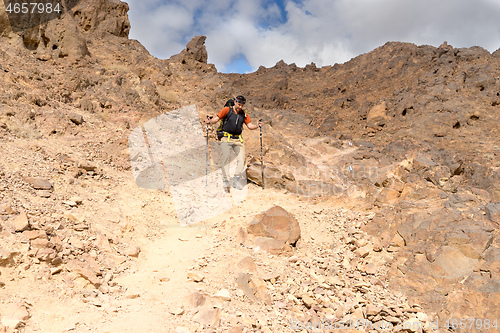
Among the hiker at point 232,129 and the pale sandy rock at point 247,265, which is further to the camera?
the hiker at point 232,129

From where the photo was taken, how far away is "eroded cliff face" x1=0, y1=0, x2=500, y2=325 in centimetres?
420

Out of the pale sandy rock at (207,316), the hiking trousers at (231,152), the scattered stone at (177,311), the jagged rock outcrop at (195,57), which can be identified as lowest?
the pale sandy rock at (207,316)

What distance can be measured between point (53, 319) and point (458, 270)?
495 centimetres

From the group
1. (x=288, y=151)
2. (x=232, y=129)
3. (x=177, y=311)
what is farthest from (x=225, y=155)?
(x=288, y=151)

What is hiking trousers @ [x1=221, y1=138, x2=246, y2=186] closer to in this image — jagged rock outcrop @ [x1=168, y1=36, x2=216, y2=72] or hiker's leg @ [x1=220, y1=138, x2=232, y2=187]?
hiker's leg @ [x1=220, y1=138, x2=232, y2=187]

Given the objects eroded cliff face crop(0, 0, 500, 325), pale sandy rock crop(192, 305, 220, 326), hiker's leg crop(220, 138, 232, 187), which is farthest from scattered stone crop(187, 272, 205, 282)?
hiker's leg crop(220, 138, 232, 187)

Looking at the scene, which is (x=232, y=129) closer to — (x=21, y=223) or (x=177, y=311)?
(x=21, y=223)

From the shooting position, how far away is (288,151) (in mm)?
13922

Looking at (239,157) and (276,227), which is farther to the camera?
(239,157)

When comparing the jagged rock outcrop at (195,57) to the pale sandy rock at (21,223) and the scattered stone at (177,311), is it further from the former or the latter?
the scattered stone at (177,311)

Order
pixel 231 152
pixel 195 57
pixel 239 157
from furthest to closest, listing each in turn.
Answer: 1. pixel 195 57
2. pixel 239 157
3. pixel 231 152

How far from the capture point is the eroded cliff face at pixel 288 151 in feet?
13.8

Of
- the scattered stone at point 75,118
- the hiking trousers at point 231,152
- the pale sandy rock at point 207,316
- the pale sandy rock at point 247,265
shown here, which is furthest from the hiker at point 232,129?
the pale sandy rock at point 207,316

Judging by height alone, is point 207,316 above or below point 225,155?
below
